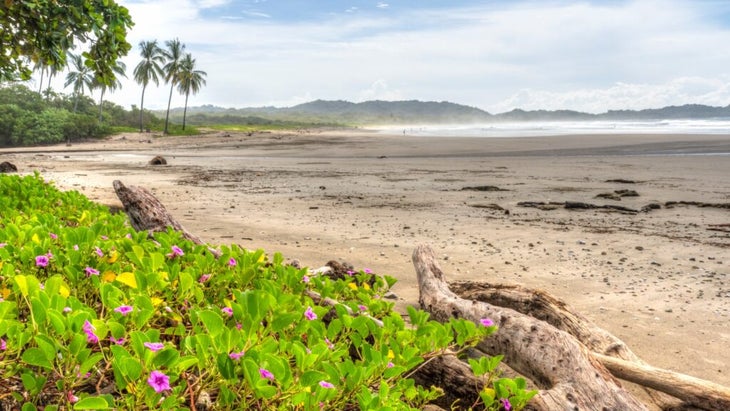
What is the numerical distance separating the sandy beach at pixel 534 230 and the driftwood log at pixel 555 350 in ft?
2.12

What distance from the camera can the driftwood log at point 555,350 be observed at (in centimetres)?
285

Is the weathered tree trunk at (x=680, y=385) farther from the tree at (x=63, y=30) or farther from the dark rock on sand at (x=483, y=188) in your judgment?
the dark rock on sand at (x=483, y=188)

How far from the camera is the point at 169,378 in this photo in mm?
1704

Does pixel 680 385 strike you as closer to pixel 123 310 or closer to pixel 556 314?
pixel 556 314

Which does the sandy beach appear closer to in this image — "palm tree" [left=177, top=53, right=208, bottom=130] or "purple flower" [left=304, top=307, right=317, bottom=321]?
"purple flower" [left=304, top=307, right=317, bottom=321]

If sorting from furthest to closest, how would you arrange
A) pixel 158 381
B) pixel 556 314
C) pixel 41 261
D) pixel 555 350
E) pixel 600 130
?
pixel 600 130 < pixel 556 314 < pixel 555 350 < pixel 41 261 < pixel 158 381

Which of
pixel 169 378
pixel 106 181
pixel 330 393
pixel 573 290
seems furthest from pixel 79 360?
pixel 106 181

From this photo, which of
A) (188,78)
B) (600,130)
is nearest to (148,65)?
(188,78)

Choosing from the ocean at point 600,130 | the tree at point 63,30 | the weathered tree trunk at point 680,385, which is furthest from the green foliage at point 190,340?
the ocean at point 600,130

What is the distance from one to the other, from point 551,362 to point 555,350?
0.07m

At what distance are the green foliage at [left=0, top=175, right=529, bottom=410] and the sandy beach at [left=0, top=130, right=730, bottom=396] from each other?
238 centimetres

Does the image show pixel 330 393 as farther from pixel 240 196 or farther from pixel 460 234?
pixel 240 196

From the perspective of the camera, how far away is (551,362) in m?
2.99

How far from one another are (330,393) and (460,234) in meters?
6.74
